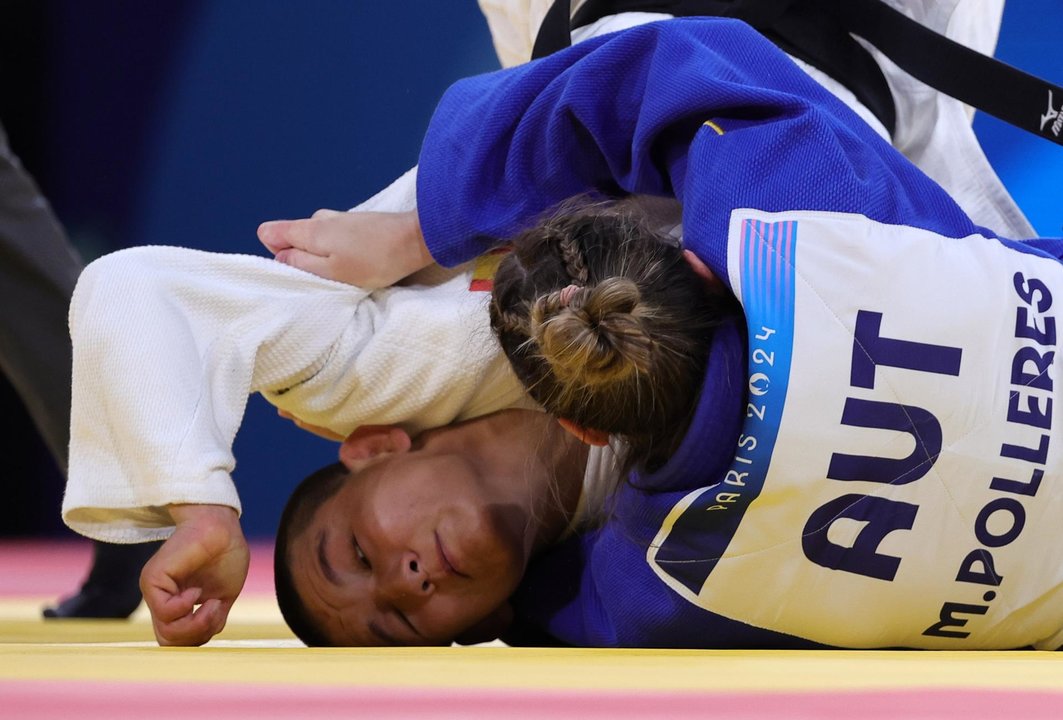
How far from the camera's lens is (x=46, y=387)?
69.7 inches

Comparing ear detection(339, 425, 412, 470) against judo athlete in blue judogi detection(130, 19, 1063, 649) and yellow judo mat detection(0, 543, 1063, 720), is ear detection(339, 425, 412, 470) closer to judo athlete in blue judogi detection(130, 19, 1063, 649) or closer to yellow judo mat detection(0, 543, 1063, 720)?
judo athlete in blue judogi detection(130, 19, 1063, 649)

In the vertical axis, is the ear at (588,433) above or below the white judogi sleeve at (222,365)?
above

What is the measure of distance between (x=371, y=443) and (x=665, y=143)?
461mm

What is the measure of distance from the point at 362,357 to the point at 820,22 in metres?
0.63

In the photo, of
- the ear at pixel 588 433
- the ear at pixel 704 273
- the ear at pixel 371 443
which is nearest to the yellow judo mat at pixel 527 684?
the ear at pixel 588 433

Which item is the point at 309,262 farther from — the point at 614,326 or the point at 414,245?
the point at 614,326

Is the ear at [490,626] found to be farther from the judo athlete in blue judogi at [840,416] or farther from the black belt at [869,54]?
the black belt at [869,54]

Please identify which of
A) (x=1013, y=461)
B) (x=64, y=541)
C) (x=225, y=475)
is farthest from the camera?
(x=64, y=541)

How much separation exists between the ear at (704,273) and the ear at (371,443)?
457 millimetres

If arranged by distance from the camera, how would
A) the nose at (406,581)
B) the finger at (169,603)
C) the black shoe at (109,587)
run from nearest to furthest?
the finger at (169,603)
the nose at (406,581)
the black shoe at (109,587)

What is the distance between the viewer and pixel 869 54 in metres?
1.41

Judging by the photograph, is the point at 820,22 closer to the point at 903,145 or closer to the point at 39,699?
the point at 903,145

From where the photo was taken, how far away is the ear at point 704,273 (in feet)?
3.09

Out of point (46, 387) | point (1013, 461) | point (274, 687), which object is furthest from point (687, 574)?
point (46, 387)
